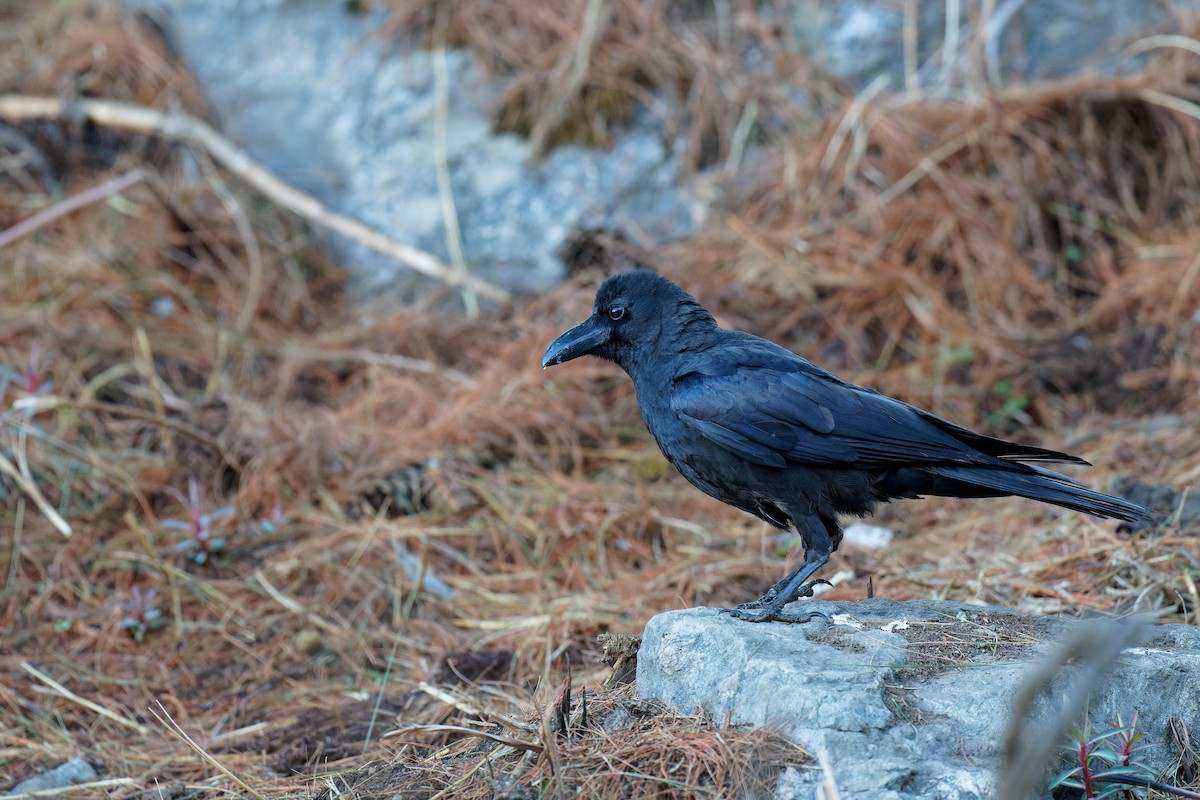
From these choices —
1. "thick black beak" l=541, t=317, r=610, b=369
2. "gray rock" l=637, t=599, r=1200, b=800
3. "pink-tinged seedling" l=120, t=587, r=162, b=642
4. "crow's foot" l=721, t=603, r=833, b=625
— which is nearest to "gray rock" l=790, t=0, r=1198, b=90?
"thick black beak" l=541, t=317, r=610, b=369

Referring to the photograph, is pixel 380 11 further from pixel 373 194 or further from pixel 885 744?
pixel 885 744

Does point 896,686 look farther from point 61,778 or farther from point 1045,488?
point 61,778

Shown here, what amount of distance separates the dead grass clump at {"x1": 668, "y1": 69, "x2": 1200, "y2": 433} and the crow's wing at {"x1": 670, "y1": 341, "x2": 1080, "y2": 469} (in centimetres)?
221

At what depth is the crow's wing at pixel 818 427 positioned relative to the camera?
3.34m

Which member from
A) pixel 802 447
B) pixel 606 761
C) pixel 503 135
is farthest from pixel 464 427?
pixel 606 761

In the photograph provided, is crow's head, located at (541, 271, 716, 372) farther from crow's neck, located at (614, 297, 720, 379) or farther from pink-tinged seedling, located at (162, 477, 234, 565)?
pink-tinged seedling, located at (162, 477, 234, 565)

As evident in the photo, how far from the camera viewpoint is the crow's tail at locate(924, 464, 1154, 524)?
9.76 feet

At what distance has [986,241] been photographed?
243 inches

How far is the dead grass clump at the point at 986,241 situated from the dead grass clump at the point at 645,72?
63 cm

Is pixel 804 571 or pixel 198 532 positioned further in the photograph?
pixel 198 532

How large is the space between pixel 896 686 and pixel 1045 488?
853mm

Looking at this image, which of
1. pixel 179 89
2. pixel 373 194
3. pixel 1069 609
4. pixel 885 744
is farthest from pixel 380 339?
pixel 885 744

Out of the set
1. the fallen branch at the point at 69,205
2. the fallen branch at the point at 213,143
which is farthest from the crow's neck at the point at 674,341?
the fallen branch at the point at 69,205

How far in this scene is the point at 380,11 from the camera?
Result: 8125 millimetres
